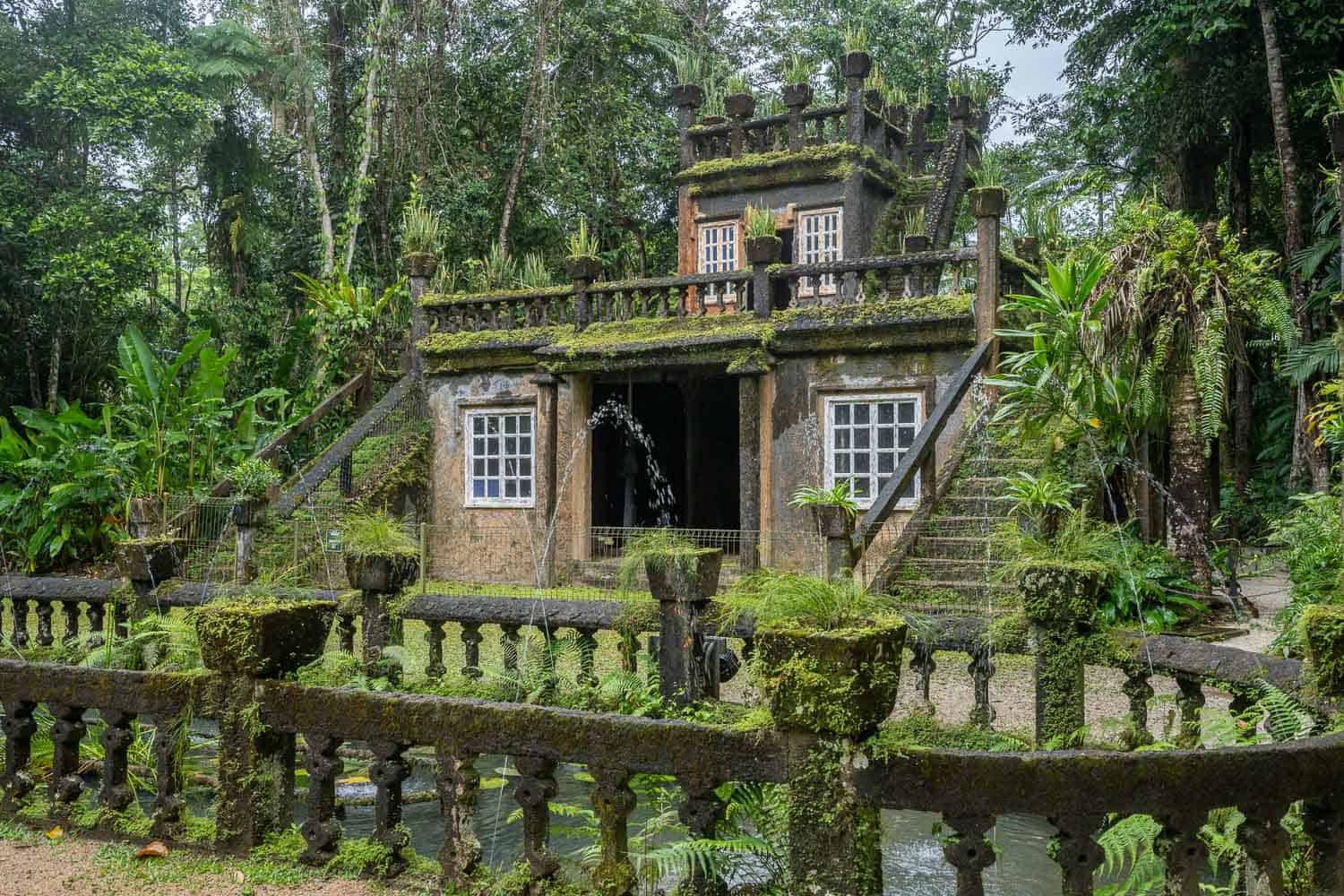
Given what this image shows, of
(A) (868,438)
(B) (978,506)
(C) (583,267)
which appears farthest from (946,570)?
(C) (583,267)

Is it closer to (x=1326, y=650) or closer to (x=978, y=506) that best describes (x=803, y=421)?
(x=978, y=506)

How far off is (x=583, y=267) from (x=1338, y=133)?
10.4 m

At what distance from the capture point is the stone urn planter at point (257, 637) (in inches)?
162

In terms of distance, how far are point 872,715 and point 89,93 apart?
2049 centimetres

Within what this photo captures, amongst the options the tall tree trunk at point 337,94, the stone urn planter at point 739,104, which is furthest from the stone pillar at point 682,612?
the tall tree trunk at point 337,94

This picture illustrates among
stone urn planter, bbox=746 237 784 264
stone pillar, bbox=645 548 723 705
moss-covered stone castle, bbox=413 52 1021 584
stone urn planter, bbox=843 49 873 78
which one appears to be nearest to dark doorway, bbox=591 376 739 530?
moss-covered stone castle, bbox=413 52 1021 584

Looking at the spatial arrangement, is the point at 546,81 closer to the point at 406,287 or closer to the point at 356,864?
the point at 406,287

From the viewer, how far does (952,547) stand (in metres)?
11.2

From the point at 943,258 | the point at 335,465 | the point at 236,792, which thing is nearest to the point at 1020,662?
the point at 943,258

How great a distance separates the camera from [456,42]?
22.7 meters

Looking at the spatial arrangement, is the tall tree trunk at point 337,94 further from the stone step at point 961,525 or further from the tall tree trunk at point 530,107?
the stone step at point 961,525

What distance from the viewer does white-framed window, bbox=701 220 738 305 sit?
18.5 metres

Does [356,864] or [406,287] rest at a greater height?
[406,287]

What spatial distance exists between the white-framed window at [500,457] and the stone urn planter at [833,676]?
13278 mm
